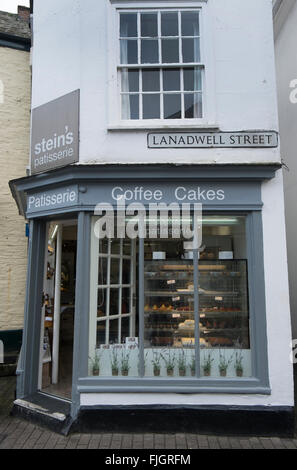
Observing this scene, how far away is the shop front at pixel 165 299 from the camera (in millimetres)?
4652

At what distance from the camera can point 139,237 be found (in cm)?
516

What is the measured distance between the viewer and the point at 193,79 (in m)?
5.40

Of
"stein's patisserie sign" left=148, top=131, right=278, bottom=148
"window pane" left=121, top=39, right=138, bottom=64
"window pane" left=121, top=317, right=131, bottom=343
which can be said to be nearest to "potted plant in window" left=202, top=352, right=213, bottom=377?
"window pane" left=121, top=317, right=131, bottom=343

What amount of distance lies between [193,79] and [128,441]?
5174 millimetres

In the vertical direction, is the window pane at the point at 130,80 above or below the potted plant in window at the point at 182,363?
above

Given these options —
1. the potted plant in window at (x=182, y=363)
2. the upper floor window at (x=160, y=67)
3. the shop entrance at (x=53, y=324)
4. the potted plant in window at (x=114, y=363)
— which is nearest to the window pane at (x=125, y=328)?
the potted plant in window at (x=114, y=363)

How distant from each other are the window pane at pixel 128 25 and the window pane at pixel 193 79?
1.04m

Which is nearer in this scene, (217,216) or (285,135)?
(217,216)

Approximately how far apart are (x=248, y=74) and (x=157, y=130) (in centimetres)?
159

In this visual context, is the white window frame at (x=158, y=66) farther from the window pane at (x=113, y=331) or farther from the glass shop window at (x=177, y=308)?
the window pane at (x=113, y=331)

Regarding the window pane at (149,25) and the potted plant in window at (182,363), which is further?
the window pane at (149,25)

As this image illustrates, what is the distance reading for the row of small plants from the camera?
491 cm

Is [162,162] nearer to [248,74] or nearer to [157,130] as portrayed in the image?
[157,130]
